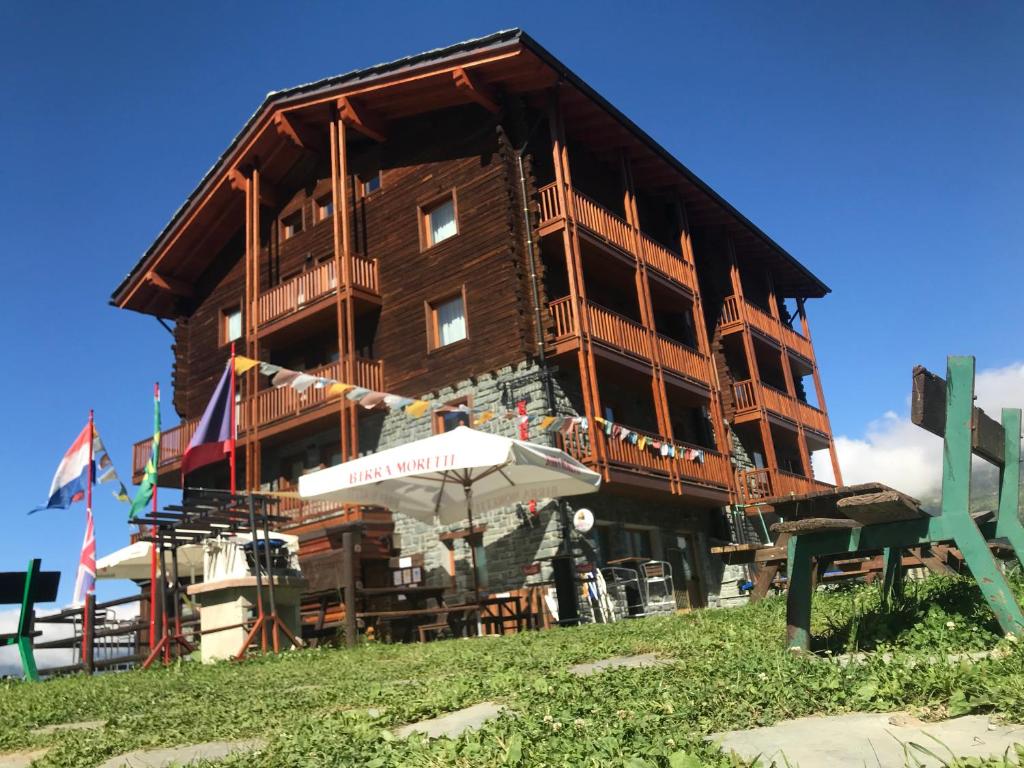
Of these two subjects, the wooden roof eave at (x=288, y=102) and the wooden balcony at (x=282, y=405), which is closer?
the wooden roof eave at (x=288, y=102)

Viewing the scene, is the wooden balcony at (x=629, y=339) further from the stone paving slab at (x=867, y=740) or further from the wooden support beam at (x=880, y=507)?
the stone paving slab at (x=867, y=740)

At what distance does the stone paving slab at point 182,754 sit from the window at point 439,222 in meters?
17.1

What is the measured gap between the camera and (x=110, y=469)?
15.1m

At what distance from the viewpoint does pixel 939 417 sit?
4.22 meters

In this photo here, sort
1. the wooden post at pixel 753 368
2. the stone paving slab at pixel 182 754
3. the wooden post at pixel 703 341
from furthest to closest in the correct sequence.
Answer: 1. the wooden post at pixel 753 368
2. the wooden post at pixel 703 341
3. the stone paving slab at pixel 182 754

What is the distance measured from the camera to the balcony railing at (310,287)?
21.0 meters

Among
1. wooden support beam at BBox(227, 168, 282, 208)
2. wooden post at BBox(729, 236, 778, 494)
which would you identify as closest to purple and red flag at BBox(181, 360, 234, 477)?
wooden support beam at BBox(227, 168, 282, 208)

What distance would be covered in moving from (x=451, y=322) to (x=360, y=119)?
5962 millimetres

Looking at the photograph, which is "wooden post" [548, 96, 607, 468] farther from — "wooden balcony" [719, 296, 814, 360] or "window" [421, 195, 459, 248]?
"wooden balcony" [719, 296, 814, 360]

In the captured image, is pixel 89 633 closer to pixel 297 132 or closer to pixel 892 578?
pixel 892 578

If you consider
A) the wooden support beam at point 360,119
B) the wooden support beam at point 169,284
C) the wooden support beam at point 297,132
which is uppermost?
the wooden support beam at point 297,132

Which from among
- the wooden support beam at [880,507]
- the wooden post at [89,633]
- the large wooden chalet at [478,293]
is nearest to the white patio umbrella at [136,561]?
the large wooden chalet at [478,293]

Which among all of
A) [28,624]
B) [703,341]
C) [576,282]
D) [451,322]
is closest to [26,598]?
[28,624]

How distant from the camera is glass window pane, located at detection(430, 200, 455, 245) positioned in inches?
819
